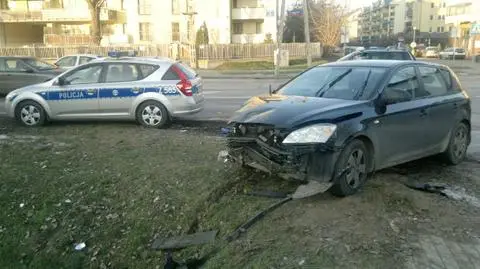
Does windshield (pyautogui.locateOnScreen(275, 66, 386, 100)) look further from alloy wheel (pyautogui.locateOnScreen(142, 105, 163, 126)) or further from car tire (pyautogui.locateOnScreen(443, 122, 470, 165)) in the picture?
alloy wheel (pyautogui.locateOnScreen(142, 105, 163, 126))

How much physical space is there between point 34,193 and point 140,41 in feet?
149

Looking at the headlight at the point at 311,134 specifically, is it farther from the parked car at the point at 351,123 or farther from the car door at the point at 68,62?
the car door at the point at 68,62

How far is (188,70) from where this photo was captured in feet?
36.9

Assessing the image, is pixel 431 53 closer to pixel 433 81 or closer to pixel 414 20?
pixel 414 20

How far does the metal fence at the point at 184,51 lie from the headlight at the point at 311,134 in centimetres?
3514

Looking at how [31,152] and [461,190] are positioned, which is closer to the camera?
[461,190]

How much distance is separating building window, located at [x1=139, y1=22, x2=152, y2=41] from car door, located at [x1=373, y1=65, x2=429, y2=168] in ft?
151

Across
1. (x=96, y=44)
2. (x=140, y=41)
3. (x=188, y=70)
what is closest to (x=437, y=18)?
(x=140, y=41)

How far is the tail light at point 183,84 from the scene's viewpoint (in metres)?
10.6

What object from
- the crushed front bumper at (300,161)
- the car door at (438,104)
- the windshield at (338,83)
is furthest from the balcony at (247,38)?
the crushed front bumper at (300,161)

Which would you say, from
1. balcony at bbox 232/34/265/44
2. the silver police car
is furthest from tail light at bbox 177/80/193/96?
balcony at bbox 232/34/265/44

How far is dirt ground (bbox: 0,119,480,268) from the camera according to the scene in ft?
15.0

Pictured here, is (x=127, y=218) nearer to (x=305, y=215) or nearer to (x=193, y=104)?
(x=305, y=215)

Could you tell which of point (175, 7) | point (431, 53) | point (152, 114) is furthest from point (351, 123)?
point (431, 53)
